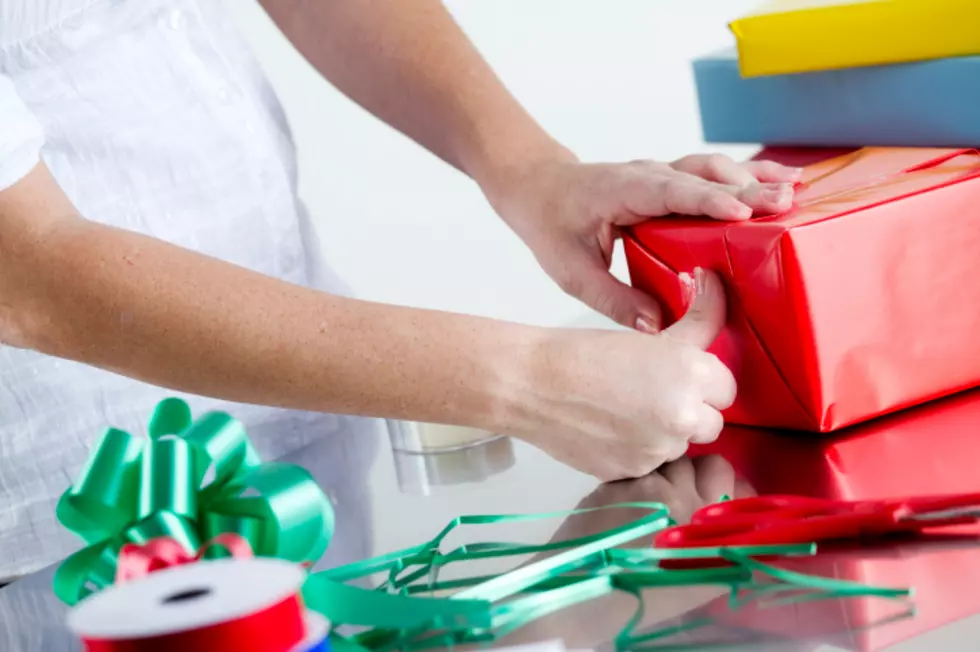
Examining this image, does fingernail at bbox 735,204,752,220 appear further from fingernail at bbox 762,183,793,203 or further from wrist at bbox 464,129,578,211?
wrist at bbox 464,129,578,211

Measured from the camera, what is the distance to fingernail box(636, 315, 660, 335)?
3.19ft

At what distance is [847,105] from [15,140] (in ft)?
1.90

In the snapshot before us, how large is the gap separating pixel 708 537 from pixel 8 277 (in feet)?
1.41

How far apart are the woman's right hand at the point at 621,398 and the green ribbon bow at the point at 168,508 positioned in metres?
0.18

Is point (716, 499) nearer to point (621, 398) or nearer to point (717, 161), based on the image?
point (621, 398)

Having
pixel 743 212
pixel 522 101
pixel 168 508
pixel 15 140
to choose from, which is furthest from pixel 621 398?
pixel 522 101

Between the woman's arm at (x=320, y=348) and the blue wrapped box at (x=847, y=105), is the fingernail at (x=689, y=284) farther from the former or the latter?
the blue wrapped box at (x=847, y=105)

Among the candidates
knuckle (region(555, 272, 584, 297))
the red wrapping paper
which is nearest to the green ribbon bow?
the red wrapping paper

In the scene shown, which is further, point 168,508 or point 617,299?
point 617,299

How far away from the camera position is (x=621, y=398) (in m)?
0.82

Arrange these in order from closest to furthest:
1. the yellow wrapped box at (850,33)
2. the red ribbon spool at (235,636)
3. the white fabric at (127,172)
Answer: the red ribbon spool at (235,636), the yellow wrapped box at (850,33), the white fabric at (127,172)

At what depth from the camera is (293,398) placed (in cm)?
82

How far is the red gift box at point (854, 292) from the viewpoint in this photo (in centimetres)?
81

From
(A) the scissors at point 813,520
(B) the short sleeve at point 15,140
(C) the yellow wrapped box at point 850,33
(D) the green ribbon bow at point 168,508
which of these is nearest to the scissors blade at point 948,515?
(A) the scissors at point 813,520
